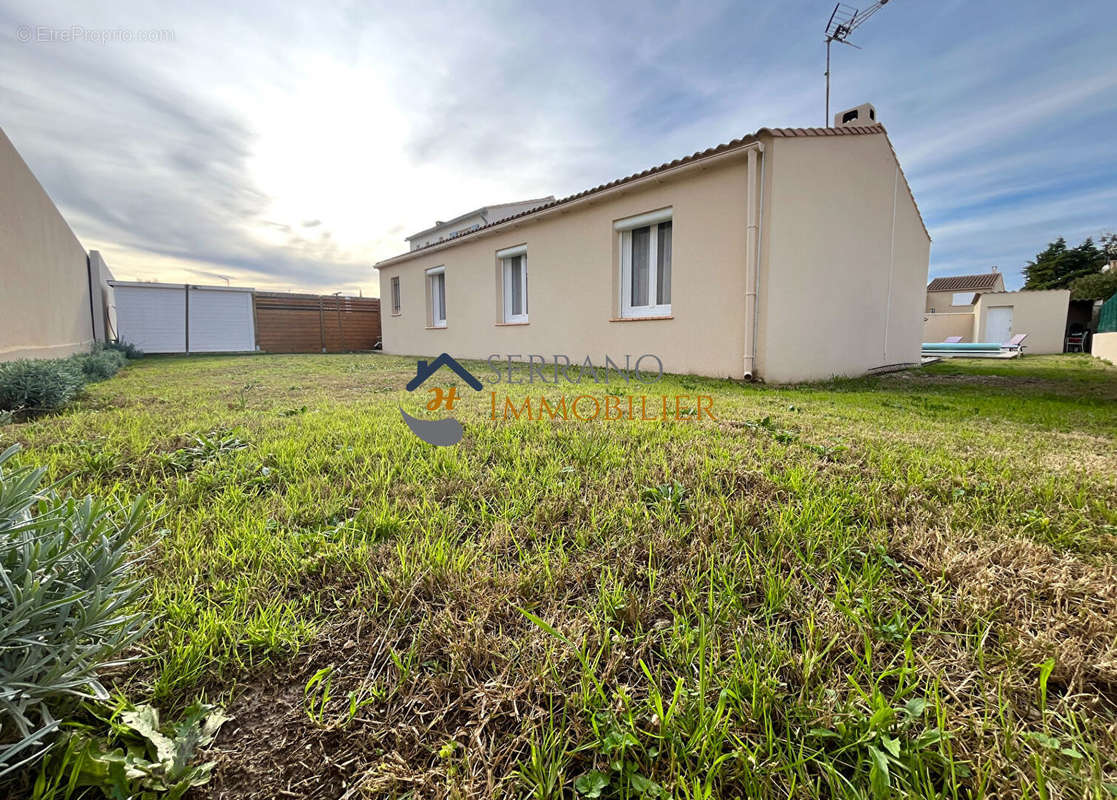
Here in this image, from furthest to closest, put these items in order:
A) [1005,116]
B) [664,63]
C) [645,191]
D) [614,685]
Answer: [1005,116]
[664,63]
[645,191]
[614,685]

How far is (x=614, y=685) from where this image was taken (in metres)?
1.04

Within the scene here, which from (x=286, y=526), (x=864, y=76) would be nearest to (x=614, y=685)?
(x=286, y=526)

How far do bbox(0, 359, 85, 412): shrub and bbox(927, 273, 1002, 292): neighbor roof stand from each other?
142 ft

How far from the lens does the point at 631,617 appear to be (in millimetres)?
1271

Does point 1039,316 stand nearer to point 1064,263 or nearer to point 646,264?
point 1064,263

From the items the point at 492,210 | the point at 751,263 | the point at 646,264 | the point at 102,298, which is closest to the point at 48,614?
the point at 751,263

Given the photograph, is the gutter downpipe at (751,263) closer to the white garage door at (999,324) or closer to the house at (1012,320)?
the house at (1012,320)

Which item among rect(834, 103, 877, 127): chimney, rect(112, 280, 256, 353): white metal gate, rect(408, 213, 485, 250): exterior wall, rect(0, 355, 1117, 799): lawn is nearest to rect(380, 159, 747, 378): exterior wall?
rect(834, 103, 877, 127): chimney

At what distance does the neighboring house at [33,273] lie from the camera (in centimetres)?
505

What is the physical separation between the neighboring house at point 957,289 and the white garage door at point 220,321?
41363 mm

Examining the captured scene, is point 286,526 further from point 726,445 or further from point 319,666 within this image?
point 726,445

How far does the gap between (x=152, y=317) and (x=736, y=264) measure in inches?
828

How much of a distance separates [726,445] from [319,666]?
2389 mm

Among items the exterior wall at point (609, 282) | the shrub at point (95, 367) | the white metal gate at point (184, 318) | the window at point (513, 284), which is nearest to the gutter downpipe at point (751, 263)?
the exterior wall at point (609, 282)
